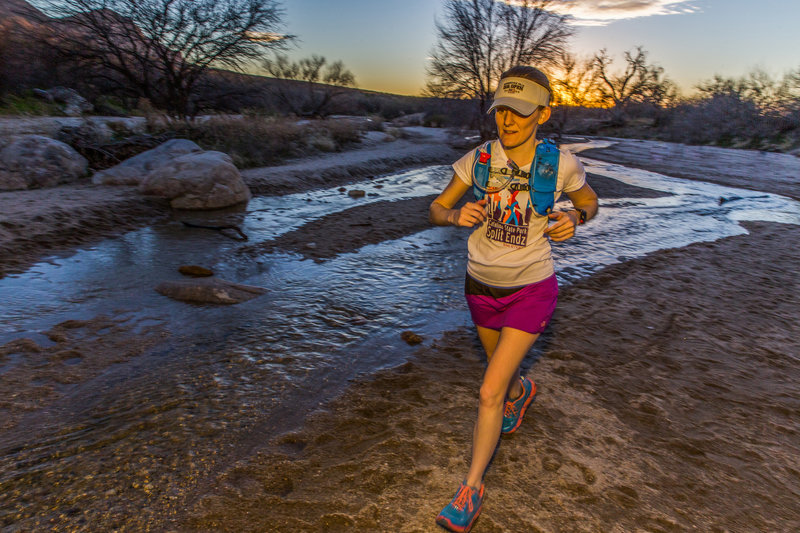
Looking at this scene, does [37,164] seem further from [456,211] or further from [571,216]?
[571,216]

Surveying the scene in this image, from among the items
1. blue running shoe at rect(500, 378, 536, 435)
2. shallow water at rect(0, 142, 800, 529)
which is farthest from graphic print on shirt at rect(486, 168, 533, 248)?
shallow water at rect(0, 142, 800, 529)

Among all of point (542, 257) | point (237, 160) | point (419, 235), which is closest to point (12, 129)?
point (237, 160)

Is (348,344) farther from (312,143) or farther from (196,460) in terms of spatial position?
(312,143)

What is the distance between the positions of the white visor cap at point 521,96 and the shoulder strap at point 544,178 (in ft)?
0.67

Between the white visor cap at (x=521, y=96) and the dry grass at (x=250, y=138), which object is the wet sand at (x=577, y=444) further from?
the dry grass at (x=250, y=138)

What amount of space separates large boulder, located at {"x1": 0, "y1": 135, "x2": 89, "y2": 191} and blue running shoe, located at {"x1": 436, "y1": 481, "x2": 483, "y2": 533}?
9.10 meters

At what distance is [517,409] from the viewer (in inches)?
110

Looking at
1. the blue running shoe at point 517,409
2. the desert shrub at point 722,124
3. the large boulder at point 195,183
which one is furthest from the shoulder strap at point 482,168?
the desert shrub at point 722,124

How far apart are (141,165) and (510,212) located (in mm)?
9010

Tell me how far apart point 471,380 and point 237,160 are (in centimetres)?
988

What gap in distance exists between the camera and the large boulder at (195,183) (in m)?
8.27

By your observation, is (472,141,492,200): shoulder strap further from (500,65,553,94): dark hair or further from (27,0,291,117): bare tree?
(27,0,291,117): bare tree

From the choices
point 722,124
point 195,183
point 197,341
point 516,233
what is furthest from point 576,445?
point 722,124

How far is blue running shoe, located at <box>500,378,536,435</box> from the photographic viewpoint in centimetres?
276
